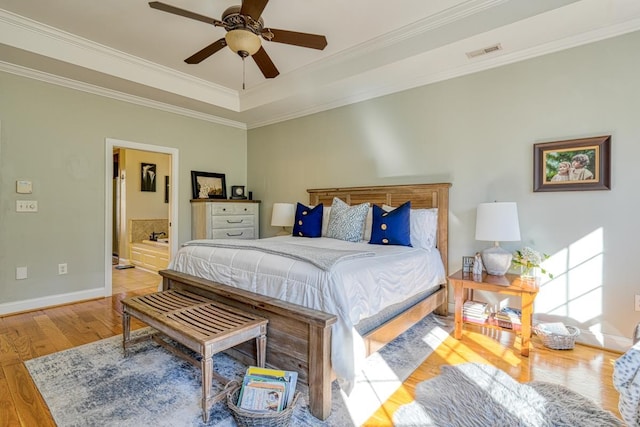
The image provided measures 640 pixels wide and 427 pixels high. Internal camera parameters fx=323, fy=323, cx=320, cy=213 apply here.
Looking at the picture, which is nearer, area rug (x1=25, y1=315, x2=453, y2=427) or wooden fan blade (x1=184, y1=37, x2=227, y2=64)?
area rug (x1=25, y1=315, x2=453, y2=427)

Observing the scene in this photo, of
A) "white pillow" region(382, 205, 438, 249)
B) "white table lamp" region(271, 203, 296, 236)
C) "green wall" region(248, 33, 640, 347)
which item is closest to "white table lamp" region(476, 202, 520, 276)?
"green wall" region(248, 33, 640, 347)

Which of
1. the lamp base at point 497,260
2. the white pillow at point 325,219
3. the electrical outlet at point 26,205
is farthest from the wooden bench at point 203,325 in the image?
the electrical outlet at point 26,205

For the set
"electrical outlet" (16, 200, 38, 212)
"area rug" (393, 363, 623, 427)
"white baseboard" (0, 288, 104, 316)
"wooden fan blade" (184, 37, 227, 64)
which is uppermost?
"wooden fan blade" (184, 37, 227, 64)

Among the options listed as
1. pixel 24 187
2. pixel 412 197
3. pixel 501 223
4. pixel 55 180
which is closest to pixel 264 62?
pixel 412 197

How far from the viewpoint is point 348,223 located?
3447mm

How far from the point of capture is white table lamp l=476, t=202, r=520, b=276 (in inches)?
106

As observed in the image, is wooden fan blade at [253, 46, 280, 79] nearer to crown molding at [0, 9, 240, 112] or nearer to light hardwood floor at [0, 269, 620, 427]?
crown molding at [0, 9, 240, 112]

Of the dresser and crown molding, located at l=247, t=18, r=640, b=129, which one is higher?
crown molding, located at l=247, t=18, r=640, b=129

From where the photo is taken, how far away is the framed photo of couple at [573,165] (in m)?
2.57

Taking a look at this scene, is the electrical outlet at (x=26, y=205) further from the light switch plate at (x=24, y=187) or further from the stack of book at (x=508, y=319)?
the stack of book at (x=508, y=319)

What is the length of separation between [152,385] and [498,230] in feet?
9.12

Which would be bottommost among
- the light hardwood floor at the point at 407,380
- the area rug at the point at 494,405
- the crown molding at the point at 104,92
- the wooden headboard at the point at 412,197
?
the light hardwood floor at the point at 407,380

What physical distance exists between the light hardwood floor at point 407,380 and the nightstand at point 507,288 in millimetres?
138

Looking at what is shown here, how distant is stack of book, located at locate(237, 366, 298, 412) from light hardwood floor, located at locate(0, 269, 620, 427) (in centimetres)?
45
